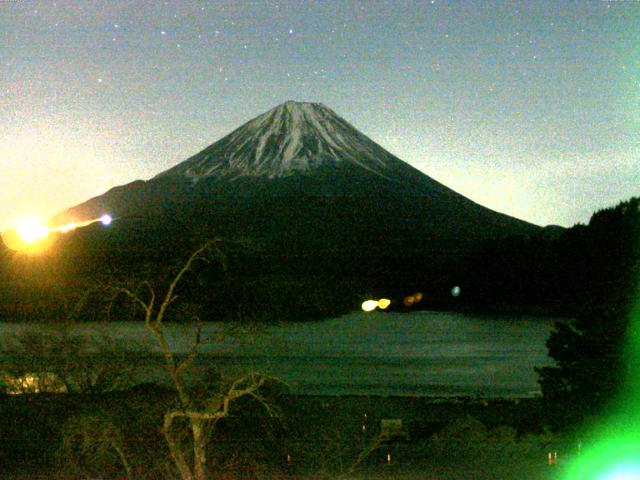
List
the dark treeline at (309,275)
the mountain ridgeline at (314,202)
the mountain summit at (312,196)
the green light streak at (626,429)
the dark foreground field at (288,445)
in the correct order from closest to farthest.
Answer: the dark treeline at (309,275), the green light streak at (626,429), the dark foreground field at (288,445), the mountain ridgeline at (314,202), the mountain summit at (312,196)

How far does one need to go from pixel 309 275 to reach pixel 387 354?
14201 millimetres

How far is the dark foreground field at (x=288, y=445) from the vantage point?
8086 mm

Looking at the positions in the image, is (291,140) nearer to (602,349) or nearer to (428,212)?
(428,212)

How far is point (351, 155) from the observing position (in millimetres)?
76500

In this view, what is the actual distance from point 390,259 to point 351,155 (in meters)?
22.8

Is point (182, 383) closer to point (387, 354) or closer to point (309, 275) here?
point (387, 354)

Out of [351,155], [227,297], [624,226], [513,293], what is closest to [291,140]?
[351,155]

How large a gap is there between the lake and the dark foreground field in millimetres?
856

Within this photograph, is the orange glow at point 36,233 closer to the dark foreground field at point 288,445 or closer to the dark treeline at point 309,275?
the dark treeline at point 309,275

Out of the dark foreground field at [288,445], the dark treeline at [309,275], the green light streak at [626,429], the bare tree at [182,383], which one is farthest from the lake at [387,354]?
the green light streak at [626,429]

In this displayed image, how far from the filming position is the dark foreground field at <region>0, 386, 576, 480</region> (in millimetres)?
8086

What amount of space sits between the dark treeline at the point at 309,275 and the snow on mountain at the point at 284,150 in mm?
13006

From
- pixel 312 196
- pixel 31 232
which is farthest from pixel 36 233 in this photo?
pixel 312 196

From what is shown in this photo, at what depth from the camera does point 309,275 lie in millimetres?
47812
